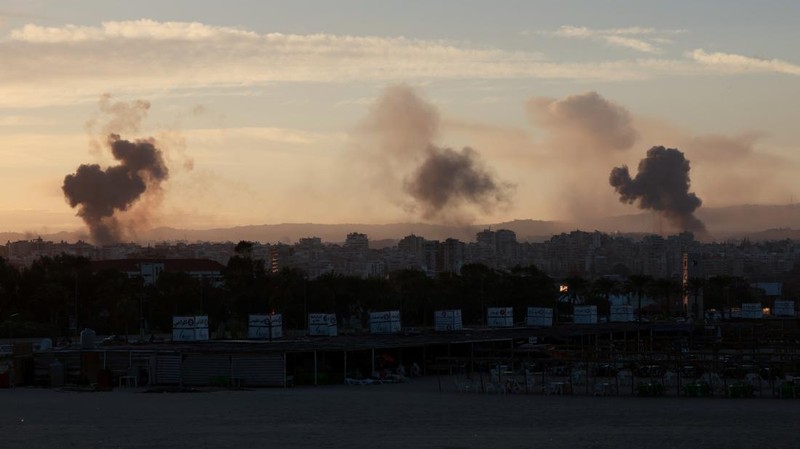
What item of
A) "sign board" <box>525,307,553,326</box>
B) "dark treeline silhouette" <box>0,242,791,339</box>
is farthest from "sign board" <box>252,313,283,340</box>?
"sign board" <box>525,307,553,326</box>

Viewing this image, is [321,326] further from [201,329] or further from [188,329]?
[188,329]

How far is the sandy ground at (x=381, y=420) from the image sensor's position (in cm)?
3409

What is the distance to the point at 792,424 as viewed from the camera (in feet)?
122

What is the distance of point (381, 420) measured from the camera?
39062 millimetres

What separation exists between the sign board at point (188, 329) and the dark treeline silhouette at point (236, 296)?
437 inches

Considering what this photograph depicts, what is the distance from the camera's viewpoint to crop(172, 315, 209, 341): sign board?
213 ft

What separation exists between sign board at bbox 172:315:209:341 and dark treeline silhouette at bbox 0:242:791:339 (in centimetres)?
1109

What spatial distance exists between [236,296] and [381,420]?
5664 centimetres

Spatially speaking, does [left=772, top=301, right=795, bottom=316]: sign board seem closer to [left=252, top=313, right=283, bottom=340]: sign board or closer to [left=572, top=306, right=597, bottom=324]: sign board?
[left=572, top=306, right=597, bottom=324]: sign board

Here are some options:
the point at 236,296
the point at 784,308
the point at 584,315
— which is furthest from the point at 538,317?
the point at 784,308

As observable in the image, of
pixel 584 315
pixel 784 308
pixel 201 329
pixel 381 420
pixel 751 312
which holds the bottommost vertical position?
pixel 381 420

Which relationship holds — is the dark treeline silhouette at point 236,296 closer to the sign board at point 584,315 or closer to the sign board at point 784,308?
the sign board at point 784,308

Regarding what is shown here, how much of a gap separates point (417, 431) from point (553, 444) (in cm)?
440

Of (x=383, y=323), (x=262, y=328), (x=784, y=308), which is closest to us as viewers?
(x=262, y=328)
